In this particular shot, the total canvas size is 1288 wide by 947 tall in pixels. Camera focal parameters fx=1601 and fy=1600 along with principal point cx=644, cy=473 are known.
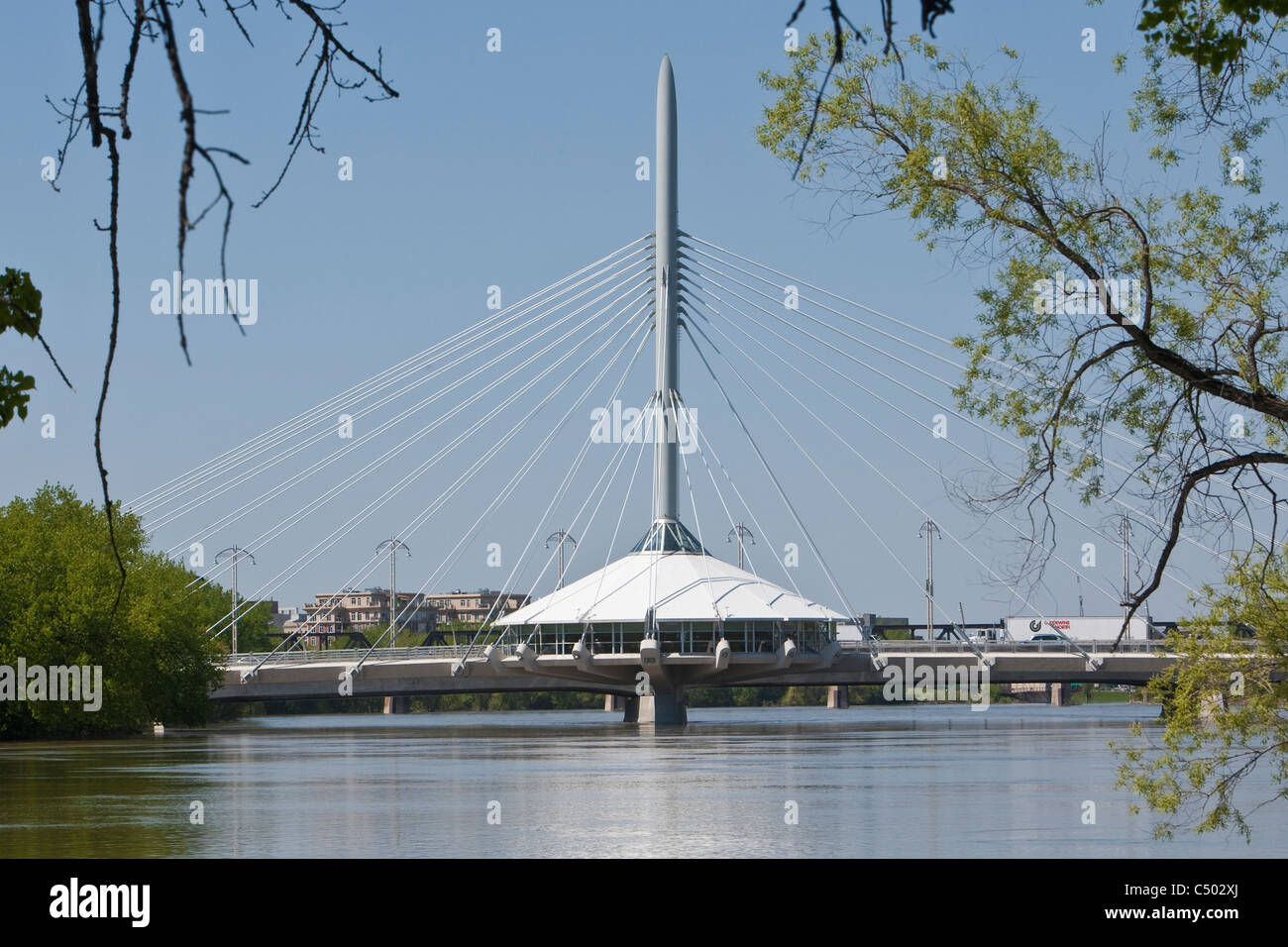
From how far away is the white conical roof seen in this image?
276ft

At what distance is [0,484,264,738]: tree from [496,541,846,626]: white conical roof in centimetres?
1863

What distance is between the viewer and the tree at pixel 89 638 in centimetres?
6788

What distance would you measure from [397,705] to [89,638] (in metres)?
85.5

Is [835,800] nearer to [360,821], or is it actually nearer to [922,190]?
[360,821]

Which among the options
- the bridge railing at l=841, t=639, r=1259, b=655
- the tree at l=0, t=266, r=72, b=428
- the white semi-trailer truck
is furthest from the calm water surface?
the white semi-trailer truck

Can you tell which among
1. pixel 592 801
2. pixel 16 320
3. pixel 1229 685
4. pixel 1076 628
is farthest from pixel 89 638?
pixel 1076 628

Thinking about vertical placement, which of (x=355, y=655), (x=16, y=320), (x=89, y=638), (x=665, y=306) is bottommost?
(x=355, y=655)

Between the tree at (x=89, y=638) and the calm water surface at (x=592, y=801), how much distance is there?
4.72m

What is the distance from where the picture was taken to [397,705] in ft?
503

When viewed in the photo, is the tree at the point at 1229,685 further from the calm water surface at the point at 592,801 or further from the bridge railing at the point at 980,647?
the bridge railing at the point at 980,647

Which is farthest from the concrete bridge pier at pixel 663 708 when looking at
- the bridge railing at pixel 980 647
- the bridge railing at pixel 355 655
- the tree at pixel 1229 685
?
the tree at pixel 1229 685

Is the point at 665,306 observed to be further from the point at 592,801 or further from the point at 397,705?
the point at 397,705

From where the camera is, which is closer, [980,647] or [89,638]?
[89,638]
